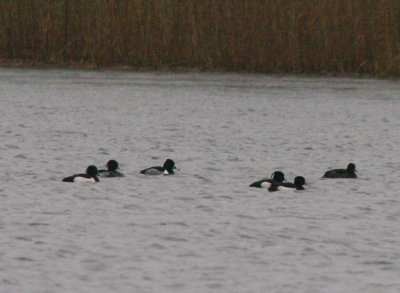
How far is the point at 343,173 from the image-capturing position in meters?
12.6

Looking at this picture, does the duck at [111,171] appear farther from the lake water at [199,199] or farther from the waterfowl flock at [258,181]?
the lake water at [199,199]

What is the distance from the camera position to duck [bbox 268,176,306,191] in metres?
11.6

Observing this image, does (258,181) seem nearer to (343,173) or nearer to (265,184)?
(265,184)

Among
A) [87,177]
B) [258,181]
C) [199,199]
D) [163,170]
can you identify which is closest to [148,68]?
[163,170]

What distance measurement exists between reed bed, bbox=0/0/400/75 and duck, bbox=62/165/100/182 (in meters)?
14.9

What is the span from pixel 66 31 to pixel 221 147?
1320cm

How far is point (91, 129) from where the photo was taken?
18.1 m

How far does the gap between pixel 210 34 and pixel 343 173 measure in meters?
15.1

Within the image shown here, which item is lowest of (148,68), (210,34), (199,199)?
(199,199)

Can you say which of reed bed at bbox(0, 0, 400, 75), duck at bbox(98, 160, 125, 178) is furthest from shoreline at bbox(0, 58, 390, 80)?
duck at bbox(98, 160, 125, 178)

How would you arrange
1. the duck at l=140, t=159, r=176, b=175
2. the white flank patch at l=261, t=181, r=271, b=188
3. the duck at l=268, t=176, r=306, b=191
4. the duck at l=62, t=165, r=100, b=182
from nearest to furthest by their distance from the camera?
1. the duck at l=268, t=176, r=306, b=191
2. the white flank patch at l=261, t=181, r=271, b=188
3. the duck at l=62, t=165, r=100, b=182
4. the duck at l=140, t=159, r=176, b=175

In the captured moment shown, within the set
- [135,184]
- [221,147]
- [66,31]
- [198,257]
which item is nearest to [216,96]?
[66,31]

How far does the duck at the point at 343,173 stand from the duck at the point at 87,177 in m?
2.71

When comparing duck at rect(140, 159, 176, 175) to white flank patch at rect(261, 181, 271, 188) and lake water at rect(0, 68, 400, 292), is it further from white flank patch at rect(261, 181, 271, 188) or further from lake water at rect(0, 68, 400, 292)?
white flank patch at rect(261, 181, 271, 188)
